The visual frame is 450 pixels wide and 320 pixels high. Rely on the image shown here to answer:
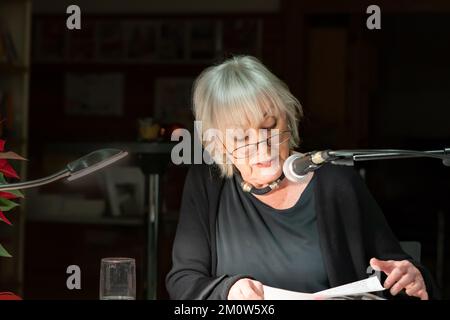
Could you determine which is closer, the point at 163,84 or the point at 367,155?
the point at 367,155

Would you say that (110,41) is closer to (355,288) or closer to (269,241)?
(269,241)

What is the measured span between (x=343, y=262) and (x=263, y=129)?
1.13 ft

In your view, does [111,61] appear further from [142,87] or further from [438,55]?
[438,55]

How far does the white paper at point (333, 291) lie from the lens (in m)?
1.77

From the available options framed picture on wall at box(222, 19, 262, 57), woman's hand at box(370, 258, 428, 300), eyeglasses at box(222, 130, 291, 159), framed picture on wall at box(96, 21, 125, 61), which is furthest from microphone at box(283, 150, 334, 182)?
framed picture on wall at box(96, 21, 125, 61)

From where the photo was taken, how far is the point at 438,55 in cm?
473

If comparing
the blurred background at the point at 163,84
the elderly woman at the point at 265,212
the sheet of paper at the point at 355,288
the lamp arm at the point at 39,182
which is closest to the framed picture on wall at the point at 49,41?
the blurred background at the point at 163,84

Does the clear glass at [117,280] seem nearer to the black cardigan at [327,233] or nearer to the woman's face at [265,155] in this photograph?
the black cardigan at [327,233]

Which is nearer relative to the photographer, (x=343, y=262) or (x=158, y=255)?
(x=343, y=262)

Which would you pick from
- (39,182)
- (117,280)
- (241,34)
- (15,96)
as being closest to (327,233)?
(117,280)

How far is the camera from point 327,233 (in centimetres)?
195

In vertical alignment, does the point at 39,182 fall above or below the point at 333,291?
above

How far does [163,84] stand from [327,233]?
3215mm
